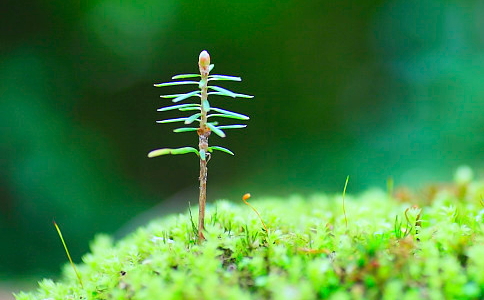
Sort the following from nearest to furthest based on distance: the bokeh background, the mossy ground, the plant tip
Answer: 1. the mossy ground
2. the plant tip
3. the bokeh background

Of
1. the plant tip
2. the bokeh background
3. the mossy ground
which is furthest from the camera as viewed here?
the bokeh background

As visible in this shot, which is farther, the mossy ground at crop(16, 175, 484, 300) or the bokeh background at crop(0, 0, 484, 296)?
the bokeh background at crop(0, 0, 484, 296)

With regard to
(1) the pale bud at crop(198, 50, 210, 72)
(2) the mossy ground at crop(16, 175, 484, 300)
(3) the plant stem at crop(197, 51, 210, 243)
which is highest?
(1) the pale bud at crop(198, 50, 210, 72)

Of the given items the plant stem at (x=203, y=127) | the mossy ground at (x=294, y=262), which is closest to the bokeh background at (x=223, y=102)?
the mossy ground at (x=294, y=262)

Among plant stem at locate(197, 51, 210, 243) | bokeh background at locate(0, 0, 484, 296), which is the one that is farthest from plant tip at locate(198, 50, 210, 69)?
bokeh background at locate(0, 0, 484, 296)

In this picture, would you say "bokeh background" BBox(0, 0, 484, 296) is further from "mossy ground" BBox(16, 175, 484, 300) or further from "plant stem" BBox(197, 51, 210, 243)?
"plant stem" BBox(197, 51, 210, 243)

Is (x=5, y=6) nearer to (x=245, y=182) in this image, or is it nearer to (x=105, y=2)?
(x=105, y=2)
